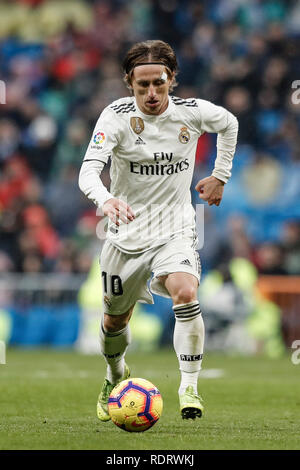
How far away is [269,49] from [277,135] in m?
2.01

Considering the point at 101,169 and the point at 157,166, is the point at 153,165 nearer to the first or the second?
the point at 157,166

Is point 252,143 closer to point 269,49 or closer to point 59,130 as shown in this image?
point 269,49

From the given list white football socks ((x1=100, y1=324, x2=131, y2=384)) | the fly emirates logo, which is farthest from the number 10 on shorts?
the fly emirates logo

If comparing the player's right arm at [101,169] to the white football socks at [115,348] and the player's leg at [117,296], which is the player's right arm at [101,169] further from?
the white football socks at [115,348]

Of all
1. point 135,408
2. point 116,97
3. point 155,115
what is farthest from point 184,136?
point 116,97

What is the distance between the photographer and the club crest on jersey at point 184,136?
22.8 ft

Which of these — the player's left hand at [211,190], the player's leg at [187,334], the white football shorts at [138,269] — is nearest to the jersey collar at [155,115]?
the player's left hand at [211,190]

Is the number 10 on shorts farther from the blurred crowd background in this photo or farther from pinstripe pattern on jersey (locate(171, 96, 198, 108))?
the blurred crowd background

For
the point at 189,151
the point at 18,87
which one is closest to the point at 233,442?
the point at 189,151

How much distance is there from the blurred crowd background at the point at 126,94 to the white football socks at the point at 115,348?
26.7 feet

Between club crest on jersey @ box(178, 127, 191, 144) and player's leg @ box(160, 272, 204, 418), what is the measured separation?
1003mm

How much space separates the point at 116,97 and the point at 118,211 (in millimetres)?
13242

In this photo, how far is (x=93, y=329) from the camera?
607 inches

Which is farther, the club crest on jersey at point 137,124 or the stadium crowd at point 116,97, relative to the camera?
the stadium crowd at point 116,97
